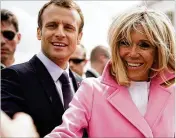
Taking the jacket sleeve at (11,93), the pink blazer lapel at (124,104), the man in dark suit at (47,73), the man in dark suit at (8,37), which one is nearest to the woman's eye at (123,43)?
the pink blazer lapel at (124,104)

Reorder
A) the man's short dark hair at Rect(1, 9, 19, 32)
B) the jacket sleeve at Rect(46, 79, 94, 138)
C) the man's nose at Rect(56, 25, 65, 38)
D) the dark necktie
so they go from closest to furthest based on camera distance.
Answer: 1. the jacket sleeve at Rect(46, 79, 94, 138)
2. the dark necktie
3. the man's nose at Rect(56, 25, 65, 38)
4. the man's short dark hair at Rect(1, 9, 19, 32)

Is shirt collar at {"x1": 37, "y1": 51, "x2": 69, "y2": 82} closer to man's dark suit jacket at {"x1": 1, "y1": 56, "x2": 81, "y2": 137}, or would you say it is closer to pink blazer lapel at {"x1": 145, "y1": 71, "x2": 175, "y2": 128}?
man's dark suit jacket at {"x1": 1, "y1": 56, "x2": 81, "y2": 137}

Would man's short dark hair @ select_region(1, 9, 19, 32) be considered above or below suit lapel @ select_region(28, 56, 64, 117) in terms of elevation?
above

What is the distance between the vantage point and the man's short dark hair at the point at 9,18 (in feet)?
11.3

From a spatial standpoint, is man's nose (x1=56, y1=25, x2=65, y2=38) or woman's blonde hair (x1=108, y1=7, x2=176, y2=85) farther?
man's nose (x1=56, y1=25, x2=65, y2=38)

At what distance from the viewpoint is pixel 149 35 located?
1804mm

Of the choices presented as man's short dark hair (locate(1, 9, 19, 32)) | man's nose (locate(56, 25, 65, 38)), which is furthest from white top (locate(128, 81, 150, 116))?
man's short dark hair (locate(1, 9, 19, 32))

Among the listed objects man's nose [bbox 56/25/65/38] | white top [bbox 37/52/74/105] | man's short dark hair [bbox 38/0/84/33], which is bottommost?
white top [bbox 37/52/74/105]

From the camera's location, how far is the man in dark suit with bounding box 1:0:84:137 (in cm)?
181

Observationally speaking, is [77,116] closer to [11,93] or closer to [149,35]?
[11,93]

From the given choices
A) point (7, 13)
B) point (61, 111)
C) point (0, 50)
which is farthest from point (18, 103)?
point (7, 13)

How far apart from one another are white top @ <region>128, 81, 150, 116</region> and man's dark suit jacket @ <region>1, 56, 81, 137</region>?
41cm

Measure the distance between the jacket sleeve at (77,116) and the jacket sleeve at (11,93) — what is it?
0.26 meters

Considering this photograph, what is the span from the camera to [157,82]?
6.30 ft
